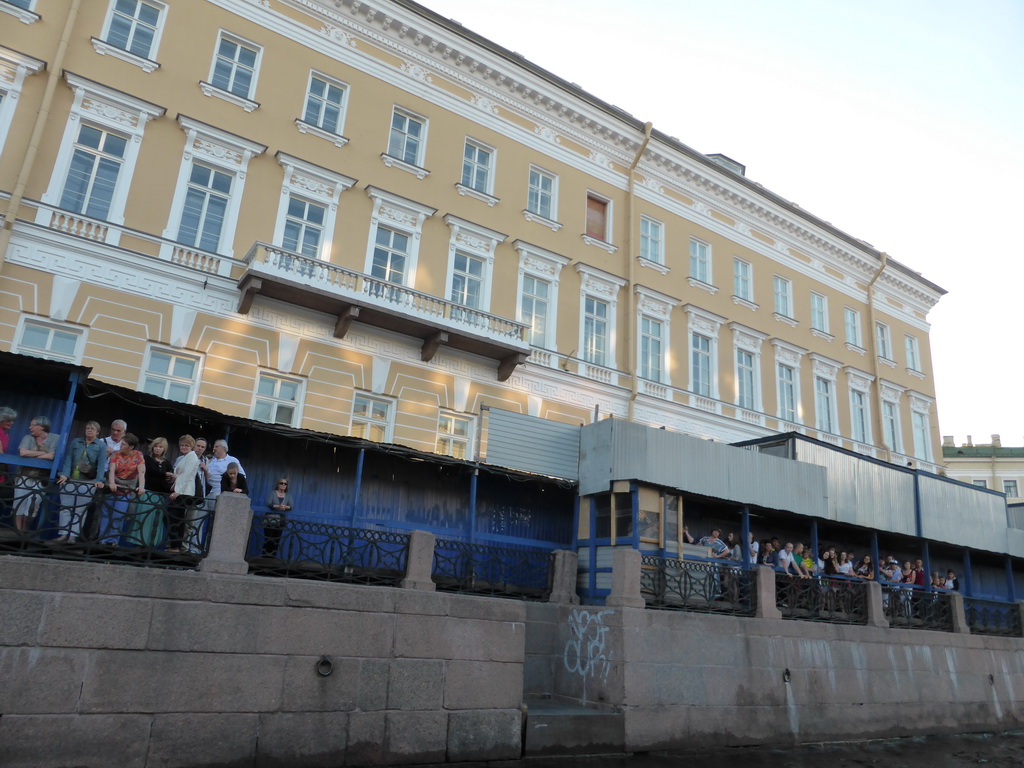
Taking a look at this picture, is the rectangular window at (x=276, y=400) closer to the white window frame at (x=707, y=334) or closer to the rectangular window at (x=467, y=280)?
the rectangular window at (x=467, y=280)

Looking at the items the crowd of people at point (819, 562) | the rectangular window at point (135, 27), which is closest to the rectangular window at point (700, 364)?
the crowd of people at point (819, 562)

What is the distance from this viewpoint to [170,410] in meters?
11.2

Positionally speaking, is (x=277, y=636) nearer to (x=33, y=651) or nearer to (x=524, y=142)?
(x=33, y=651)

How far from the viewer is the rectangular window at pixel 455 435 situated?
1695 centimetres

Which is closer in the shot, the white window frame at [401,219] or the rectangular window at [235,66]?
the rectangular window at [235,66]

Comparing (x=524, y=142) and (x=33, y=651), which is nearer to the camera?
(x=33, y=651)

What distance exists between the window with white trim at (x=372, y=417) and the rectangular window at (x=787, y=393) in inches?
514

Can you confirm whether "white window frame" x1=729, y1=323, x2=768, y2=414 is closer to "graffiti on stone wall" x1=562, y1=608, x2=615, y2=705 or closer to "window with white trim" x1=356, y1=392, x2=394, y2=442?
"window with white trim" x1=356, y1=392, x2=394, y2=442

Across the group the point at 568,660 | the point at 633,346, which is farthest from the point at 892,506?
the point at 568,660

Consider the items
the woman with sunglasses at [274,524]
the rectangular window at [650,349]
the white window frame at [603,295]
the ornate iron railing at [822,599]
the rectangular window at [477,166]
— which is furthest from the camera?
the rectangular window at [650,349]

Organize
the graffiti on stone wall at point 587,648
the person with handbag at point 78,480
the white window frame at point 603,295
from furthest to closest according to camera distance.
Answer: the white window frame at point 603,295, the graffiti on stone wall at point 587,648, the person with handbag at point 78,480

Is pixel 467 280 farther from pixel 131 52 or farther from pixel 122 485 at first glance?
pixel 122 485

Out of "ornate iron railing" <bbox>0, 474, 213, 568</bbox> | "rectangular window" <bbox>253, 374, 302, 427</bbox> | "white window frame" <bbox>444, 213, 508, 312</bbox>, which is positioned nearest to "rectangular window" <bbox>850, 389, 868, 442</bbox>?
"white window frame" <bbox>444, 213, 508, 312</bbox>

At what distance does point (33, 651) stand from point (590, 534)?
8729 mm
